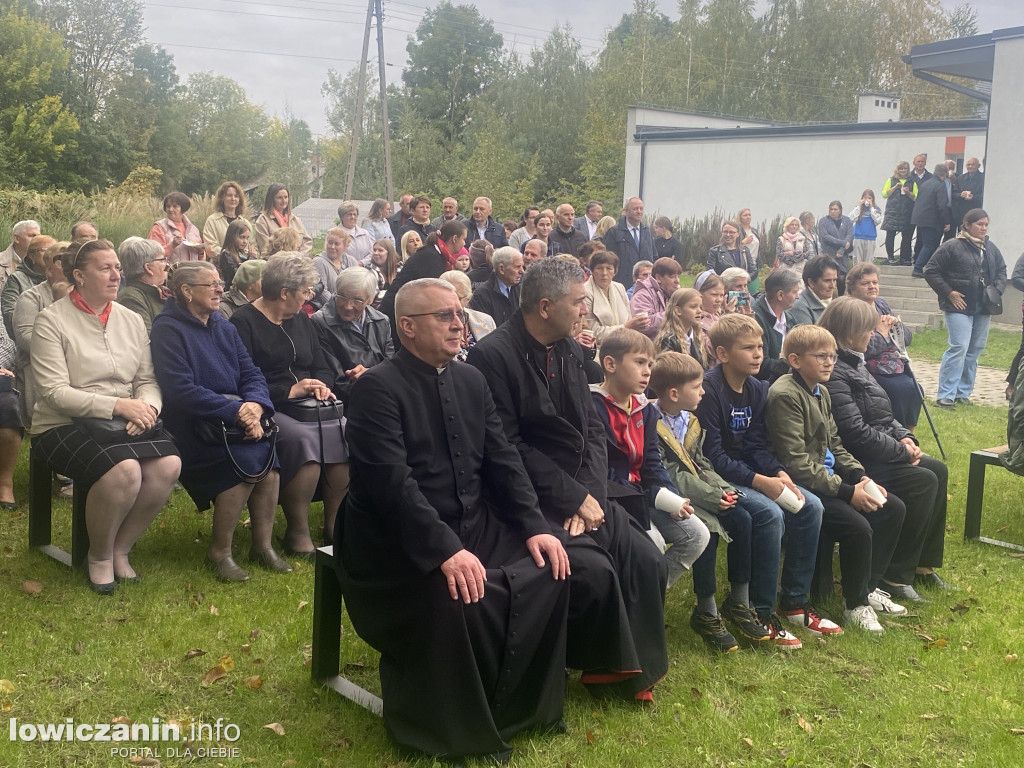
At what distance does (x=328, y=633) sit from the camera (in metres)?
4.32

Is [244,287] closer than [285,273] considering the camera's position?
No

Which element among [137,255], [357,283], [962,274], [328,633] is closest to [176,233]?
[137,255]

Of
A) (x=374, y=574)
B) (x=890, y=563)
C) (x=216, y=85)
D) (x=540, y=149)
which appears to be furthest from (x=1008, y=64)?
(x=216, y=85)

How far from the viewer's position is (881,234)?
25.5 m

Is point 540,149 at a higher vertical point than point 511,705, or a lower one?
higher

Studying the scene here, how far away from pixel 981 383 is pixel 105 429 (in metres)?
11.7

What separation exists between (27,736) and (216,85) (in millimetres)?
97058

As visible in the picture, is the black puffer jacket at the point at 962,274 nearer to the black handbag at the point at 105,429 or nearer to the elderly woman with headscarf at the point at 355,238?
the elderly woman with headscarf at the point at 355,238

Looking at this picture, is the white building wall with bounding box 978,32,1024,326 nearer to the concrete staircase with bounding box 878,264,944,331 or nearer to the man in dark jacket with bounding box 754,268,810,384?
the concrete staircase with bounding box 878,264,944,331

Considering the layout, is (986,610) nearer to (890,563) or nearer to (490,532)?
(890,563)

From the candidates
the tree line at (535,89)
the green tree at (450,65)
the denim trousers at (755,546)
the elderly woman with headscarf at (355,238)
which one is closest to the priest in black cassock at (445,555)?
the denim trousers at (755,546)

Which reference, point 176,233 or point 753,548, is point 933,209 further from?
point 753,548

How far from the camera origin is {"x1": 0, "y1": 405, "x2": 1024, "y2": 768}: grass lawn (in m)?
3.92

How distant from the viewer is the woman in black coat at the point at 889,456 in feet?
19.1
